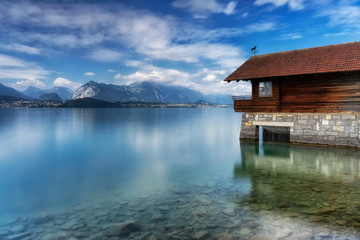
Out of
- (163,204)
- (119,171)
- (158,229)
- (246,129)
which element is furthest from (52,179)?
(246,129)

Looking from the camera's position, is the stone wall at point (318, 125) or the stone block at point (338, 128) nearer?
the stone wall at point (318, 125)

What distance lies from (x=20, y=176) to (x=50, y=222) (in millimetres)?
9445

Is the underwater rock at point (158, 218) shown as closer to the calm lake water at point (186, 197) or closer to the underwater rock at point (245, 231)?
the calm lake water at point (186, 197)

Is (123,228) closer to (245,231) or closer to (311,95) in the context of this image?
(245,231)

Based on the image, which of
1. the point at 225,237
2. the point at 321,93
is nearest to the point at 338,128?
the point at 321,93

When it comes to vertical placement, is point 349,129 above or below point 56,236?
above

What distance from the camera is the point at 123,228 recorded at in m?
7.81

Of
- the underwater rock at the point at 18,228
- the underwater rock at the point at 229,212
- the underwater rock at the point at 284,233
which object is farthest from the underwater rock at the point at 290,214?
the underwater rock at the point at 18,228

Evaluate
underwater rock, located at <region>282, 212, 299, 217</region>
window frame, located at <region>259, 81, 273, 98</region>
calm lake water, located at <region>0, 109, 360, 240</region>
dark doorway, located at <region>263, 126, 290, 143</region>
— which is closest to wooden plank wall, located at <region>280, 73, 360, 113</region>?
window frame, located at <region>259, 81, 273, 98</region>

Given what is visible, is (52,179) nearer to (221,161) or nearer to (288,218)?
(221,161)

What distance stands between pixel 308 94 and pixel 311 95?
0.26 meters

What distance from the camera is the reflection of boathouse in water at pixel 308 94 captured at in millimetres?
20078

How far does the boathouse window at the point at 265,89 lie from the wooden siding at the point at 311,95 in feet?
1.15

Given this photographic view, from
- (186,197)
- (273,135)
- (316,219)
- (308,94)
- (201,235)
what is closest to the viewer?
(201,235)
